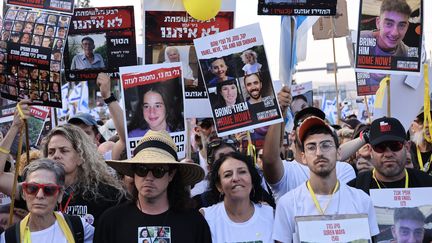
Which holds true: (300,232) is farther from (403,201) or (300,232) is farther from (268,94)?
(268,94)

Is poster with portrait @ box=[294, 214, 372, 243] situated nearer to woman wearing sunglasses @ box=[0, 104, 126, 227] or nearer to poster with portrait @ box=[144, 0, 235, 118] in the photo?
woman wearing sunglasses @ box=[0, 104, 126, 227]

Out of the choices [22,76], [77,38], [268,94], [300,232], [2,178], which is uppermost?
[77,38]

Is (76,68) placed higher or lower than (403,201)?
higher

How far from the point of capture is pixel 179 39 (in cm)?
646

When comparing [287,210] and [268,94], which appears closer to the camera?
[287,210]

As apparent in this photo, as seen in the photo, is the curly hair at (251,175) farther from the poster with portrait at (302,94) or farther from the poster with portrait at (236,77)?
the poster with portrait at (302,94)

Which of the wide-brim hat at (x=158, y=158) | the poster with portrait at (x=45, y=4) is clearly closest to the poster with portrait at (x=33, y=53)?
the poster with portrait at (x=45, y=4)

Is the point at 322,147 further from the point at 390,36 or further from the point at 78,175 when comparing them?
the point at 390,36

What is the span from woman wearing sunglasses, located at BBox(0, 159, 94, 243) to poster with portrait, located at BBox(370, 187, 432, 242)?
6.49ft

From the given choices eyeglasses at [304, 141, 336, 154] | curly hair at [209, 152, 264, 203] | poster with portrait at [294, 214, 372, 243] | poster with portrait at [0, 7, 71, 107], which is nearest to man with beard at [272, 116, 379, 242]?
eyeglasses at [304, 141, 336, 154]

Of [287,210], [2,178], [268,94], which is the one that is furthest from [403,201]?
[2,178]

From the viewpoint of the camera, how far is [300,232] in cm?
392

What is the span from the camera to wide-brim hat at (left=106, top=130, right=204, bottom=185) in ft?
13.7

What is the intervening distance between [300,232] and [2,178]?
2.18 meters
